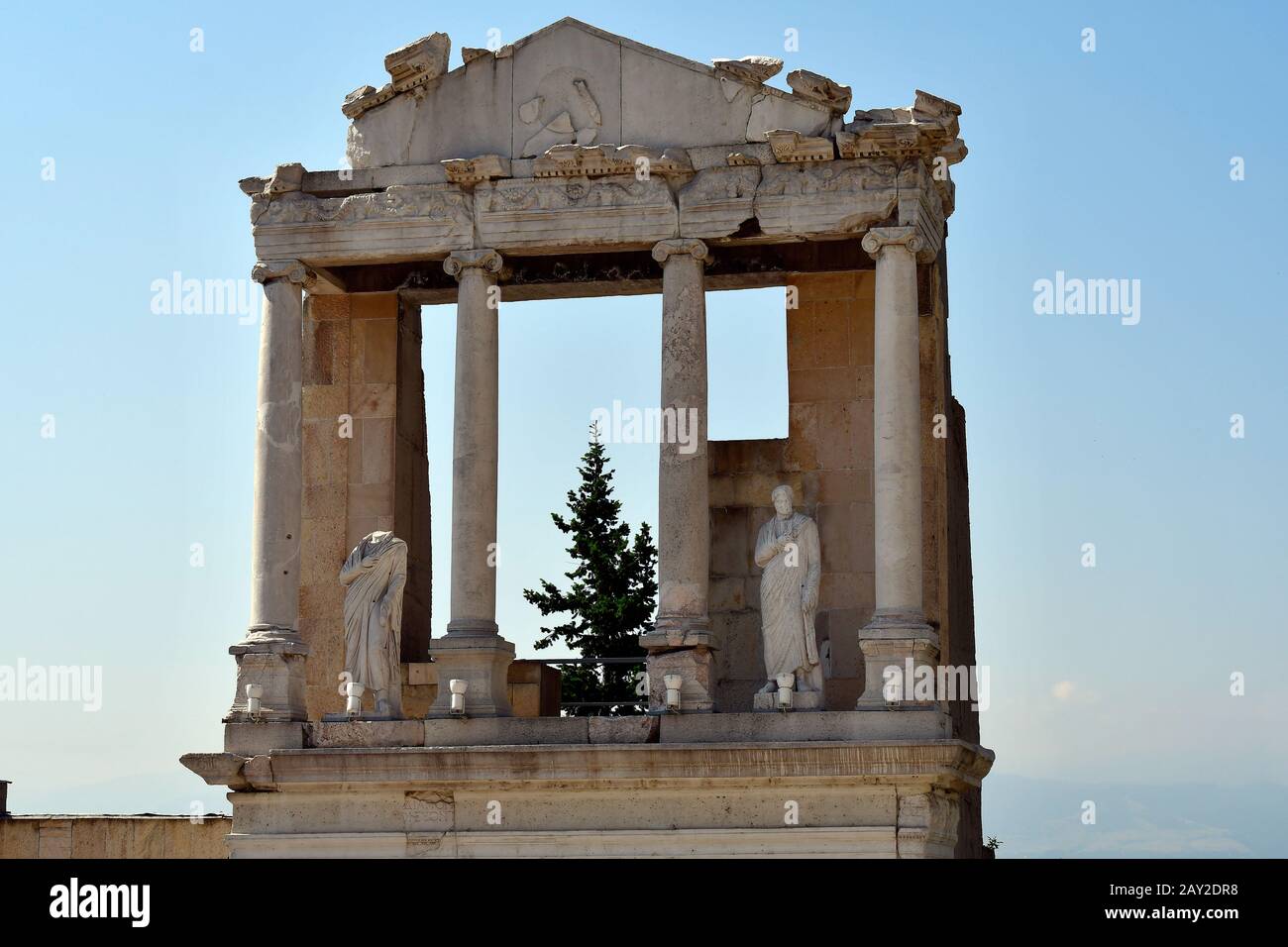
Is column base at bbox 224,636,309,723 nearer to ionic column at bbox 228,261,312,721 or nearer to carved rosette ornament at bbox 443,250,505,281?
ionic column at bbox 228,261,312,721

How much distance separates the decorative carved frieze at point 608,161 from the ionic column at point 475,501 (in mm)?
1239

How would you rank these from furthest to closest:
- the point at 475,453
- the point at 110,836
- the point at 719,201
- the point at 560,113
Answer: the point at 110,836, the point at 560,113, the point at 475,453, the point at 719,201

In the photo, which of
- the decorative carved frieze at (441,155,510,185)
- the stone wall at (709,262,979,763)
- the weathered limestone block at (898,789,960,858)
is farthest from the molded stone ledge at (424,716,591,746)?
the decorative carved frieze at (441,155,510,185)

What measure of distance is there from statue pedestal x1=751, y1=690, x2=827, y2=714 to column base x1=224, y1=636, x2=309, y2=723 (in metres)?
5.29

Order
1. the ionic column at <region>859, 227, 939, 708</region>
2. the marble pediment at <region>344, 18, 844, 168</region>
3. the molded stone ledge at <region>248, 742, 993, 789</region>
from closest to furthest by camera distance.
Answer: the molded stone ledge at <region>248, 742, 993, 789</region> → the ionic column at <region>859, 227, 939, 708</region> → the marble pediment at <region>344, 18, 844, 168</region>

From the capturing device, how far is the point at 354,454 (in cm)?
2988

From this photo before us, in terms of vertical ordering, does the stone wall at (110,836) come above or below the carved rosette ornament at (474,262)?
below

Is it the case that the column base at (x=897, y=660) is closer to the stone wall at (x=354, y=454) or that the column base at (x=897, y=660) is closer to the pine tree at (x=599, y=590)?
the stone wall at (x=354, y=454)

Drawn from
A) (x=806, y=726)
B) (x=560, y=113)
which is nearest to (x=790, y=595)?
(x=806, y=726)

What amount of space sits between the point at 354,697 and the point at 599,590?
71.0ft

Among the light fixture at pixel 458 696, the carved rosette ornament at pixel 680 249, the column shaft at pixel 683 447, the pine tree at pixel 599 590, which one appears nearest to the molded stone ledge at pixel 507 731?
the light fixture at pixel 458 696

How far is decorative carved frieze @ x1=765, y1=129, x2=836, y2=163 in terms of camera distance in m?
27.0

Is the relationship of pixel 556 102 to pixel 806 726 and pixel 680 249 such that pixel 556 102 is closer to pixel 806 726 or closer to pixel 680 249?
pixel 680 249

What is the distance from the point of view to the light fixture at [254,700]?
2705 centimetres
